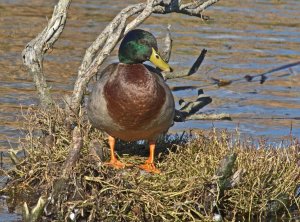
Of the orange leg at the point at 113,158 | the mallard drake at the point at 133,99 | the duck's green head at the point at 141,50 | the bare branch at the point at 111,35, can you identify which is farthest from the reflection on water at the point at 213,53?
→ the duck's green head at the point at 141,50

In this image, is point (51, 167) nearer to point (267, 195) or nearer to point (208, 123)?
point (267, 195)

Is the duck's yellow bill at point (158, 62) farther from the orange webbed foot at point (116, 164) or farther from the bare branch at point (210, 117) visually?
the bare branch at point (210, 117)

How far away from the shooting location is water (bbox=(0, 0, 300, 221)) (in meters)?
10.0

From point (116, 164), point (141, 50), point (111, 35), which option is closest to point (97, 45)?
point (111, 35)

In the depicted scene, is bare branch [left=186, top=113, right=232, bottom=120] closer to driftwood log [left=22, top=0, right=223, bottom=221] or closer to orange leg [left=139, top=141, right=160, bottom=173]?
driftwood log [left=22, top=0, right=223, bottom=221]

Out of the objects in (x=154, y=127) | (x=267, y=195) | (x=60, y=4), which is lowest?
(x=267, y=195)

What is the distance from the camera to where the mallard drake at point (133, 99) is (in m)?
6.59

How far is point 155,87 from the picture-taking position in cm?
666

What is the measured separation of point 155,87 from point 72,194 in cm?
103

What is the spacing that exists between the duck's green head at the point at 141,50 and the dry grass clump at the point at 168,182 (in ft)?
2.22

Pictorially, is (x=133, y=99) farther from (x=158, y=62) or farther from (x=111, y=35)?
(x=111, y=35)

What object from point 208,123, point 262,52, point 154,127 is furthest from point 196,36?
point 154,127

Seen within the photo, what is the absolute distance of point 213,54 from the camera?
13.3 meters

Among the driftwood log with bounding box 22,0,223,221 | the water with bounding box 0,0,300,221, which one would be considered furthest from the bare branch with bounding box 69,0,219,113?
the water with bounding box 0,0,300,221
